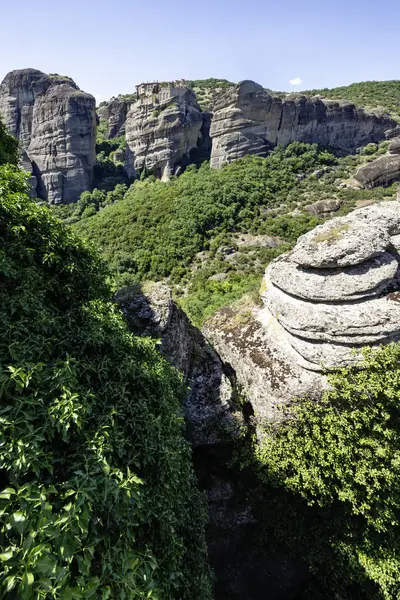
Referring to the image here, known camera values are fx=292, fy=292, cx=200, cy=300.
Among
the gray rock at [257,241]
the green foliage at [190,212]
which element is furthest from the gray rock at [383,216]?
the green foliage at [190,212]

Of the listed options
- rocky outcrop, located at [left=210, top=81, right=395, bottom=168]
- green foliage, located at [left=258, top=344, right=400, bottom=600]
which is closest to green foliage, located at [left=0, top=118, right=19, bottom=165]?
green foliage, located at [left=258, top=344, right=400, bottom=600]

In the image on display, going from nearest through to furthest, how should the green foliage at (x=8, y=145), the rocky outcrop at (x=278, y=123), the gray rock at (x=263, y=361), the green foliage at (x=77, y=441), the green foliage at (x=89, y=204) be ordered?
the green foliage at (x=77, y=441)
the gray rock at (x=263, y=361)
the green foliage at (x=8, y=145)
the rocky outcrop at (x=278, y=123)
the green foliage at (x=89, y=204)

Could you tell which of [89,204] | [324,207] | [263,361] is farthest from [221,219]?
[263,361]

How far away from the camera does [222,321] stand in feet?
39.3

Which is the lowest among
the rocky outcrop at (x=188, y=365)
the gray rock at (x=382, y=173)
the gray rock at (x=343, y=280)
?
the rocky outcrop at (x=188, y=365)

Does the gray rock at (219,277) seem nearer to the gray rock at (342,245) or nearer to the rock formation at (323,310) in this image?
the rock formation at (323,310)

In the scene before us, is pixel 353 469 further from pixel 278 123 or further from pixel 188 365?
pixel 278 123

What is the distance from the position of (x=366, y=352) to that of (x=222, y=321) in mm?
5436

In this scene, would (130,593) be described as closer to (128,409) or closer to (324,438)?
(128,409)

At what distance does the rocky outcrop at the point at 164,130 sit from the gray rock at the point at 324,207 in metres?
34.1

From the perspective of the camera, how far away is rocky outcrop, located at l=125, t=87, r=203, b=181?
6219 cm

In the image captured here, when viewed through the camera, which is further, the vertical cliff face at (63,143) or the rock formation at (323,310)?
the vertical cliff face at (63,143)

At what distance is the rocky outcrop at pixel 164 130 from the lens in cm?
6219

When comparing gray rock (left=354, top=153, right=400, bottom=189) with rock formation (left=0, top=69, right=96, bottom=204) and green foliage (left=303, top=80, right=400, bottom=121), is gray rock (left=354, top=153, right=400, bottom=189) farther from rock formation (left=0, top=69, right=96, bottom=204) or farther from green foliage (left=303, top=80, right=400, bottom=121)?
rock formation (left=0, top=69, right=96, bottom=204)
